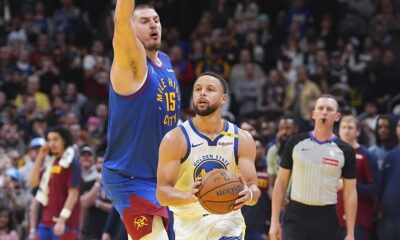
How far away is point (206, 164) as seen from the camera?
22.3 feet

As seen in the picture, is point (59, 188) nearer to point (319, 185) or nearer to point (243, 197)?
point (319, 185)

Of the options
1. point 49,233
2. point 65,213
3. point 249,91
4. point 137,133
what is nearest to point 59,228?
point 65,213

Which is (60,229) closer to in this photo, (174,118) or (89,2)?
(174,118)

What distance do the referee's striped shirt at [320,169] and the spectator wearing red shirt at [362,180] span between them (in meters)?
1.50

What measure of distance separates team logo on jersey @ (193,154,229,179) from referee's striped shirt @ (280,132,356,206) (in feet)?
8.36

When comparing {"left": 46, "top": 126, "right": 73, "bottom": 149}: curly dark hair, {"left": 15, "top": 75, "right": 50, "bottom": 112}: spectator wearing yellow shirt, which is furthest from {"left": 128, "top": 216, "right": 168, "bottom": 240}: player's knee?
{"left": 15, "top": 75, "right": 50, "bottom": 112}: spectator wearing yellow shirt

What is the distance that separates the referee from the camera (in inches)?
359

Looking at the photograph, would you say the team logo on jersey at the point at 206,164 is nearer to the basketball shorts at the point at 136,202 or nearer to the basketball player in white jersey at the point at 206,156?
the basketball player in white jersey at the point at 206,156

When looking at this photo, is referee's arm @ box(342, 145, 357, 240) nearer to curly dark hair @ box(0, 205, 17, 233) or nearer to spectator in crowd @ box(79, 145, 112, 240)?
spectator in crowd @ box(79, 145, 112, 240)

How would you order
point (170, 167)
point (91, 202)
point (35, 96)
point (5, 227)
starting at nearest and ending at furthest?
point (170, 167) < point (91, 202) < point (5, 227) < point (35, 96)

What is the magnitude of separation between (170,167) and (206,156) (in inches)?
13.0

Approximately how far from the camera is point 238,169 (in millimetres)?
6883

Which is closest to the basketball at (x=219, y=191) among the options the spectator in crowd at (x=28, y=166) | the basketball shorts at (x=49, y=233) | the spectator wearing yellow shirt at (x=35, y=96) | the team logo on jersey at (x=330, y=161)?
the team logo on jersey at (x=330, y=161)

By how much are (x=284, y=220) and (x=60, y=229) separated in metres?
3.01
